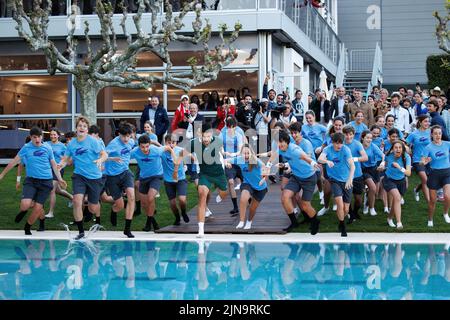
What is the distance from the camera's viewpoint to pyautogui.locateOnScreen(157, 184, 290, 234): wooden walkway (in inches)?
570

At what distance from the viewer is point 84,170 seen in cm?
1372


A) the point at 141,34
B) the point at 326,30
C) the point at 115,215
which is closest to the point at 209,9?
the point at 141,34

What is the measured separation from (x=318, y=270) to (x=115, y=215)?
644 cm

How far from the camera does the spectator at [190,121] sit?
18719 millimetres

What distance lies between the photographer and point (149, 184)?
48.2 feet

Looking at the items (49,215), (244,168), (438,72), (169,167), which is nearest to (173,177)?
(169,167)

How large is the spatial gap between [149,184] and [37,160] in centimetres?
215

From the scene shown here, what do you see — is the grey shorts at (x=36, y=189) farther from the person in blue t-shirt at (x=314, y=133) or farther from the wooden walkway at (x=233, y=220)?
the person in blue t-shirt at (x=314, y=133)

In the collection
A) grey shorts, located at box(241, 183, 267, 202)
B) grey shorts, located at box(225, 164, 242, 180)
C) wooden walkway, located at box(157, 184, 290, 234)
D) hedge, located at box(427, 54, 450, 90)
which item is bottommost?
wooden walkway, located at box(157, 184, 290, 234)

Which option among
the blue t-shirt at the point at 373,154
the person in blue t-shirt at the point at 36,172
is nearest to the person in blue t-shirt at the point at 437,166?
the blue t-shirt at the point at 373,154

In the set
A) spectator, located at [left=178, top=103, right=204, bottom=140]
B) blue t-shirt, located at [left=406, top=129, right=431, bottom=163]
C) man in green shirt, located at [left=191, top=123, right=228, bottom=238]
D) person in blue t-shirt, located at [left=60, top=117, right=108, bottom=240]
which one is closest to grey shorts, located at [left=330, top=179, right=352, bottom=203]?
man in green shirt, located at [left=191, top=123, right=228, bottom=238]

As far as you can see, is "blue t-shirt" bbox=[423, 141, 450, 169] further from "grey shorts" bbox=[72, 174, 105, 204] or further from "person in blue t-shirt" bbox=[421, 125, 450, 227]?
"grey shorts" bbox=[72, 174, 105, 204]

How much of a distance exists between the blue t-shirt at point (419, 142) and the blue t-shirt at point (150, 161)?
16.7ft

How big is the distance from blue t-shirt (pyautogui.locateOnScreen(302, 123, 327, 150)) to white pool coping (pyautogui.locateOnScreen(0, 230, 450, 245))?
272cm
